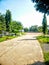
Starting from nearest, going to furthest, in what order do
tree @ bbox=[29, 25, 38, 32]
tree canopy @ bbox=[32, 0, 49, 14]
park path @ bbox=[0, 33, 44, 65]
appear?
1. tree canopy @ bbox=[32, 0, 49, 14]
2. park path @ bbox=[0, 33, 44, 65]
3. tree @ bbox=[29, 25, 38, 32]

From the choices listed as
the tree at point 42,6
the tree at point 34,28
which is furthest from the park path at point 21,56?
Answer: the tree at point 34,28

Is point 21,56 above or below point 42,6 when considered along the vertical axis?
below

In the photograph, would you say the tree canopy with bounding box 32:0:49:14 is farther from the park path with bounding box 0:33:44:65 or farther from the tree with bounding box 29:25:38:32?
the tree with bounding box 29:25:38:32

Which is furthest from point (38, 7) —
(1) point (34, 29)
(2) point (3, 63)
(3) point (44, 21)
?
(1) point (34, 29)

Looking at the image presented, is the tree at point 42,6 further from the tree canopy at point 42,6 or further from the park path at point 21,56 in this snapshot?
the park path at point 21,56

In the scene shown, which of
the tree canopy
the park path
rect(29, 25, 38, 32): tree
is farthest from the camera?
rect(29, 25, 38, 32): tree

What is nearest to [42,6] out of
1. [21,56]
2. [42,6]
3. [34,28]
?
[42,6]

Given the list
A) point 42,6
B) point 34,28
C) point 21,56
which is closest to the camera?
point 42,6

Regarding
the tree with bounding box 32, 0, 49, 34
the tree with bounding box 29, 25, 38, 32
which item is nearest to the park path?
the tree with bounding box 32, 0, 49, 34

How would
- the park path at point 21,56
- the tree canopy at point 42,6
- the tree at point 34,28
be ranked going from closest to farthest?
the tree canopy at point 42,6 → the park path at point 21,56 → the tree at point 34,28

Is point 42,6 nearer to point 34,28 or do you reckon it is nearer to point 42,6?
point 42,6

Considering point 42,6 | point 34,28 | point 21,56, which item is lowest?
point 34,28

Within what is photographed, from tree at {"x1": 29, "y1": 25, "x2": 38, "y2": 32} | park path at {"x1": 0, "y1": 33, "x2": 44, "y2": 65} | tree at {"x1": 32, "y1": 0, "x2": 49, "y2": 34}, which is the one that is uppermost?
tree at {"x1": 32, "y1": 0, "x2": 49, "y2": 34}

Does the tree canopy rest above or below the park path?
above
